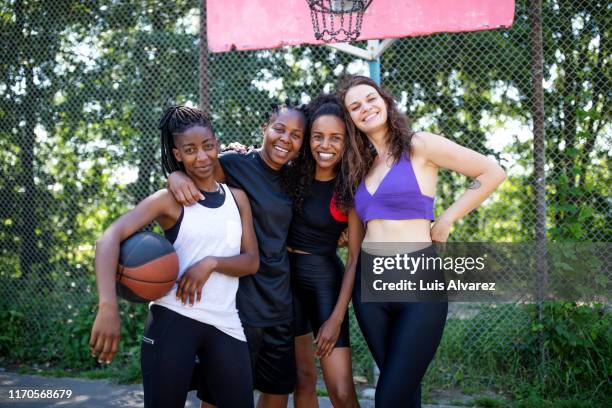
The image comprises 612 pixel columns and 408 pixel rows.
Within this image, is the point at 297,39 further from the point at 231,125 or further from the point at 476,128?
the point at 476,128

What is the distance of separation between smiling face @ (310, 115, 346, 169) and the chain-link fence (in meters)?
2.26

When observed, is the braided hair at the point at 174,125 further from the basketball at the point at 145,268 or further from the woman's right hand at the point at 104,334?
the woman's right hand at the point at 104,334

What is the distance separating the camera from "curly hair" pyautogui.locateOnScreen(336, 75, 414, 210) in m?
2.89

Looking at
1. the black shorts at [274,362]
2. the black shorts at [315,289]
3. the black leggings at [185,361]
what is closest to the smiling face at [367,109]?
the black shorts at [315,289]

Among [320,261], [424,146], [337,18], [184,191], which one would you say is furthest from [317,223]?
[337,18]

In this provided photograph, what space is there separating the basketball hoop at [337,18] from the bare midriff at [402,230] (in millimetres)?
2029

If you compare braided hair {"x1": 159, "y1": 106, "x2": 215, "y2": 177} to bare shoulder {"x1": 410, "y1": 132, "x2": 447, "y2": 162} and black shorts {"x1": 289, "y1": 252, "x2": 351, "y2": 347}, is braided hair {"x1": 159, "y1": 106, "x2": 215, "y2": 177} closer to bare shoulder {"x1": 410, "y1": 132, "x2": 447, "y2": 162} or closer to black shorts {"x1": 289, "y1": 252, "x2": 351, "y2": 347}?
black shorts {"x1": 289, "y1": 252, "x2": 351, "y2": 347}

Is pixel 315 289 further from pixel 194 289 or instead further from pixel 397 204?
pixel 194 289

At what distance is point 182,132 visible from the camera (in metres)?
2.67

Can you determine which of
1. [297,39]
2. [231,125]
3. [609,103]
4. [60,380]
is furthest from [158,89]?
[609,103]

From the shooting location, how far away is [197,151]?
2.65 meters

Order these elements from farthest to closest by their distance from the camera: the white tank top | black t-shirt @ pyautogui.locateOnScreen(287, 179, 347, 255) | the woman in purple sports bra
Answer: black t-shirt @ pyautogui.locateOnScreen(287, 179, 347, 255) → the woman in purple sports bra → the white tank top

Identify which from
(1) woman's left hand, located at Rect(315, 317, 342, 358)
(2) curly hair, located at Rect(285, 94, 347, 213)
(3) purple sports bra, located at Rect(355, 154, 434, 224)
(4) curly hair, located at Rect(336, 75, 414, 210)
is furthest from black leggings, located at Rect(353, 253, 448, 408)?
(2) curly hair, located at Rect(285, 94, 347, 213)

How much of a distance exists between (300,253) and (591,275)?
2.62 meters
